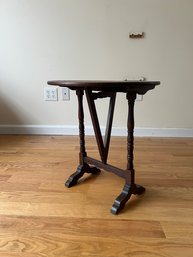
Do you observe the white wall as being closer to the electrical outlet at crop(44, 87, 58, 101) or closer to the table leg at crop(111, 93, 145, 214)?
the electrical outlet at crop(44, 87, 58, 101)

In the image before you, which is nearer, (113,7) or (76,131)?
(113,7)

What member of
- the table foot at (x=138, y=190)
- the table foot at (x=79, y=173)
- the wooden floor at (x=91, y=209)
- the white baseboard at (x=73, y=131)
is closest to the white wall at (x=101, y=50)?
the white baseboard at (x=73, y=131)

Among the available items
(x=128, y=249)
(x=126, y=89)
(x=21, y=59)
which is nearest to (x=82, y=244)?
(x=128, y=249)

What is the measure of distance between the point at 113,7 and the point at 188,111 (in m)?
0.99

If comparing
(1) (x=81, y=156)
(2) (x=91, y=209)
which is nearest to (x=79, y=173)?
(1) (x=81, y=156)

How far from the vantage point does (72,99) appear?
1993 millimetres

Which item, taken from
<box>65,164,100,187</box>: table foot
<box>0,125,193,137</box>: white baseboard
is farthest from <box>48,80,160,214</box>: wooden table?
<box>0,125,193,137</box>: white baseboard

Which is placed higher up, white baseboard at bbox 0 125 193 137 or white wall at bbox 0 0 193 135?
white wall at bbox 0 0 193 135

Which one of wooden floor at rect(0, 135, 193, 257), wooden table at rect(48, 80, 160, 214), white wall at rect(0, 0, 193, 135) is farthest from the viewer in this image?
white wall at rect(0, 0, 193, 135)

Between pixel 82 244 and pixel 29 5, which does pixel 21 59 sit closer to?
pixel 29 5

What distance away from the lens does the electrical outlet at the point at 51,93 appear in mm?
1983

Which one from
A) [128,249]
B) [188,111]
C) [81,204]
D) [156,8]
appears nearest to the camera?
[128,249]

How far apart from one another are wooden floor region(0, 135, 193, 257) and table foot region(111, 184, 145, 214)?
27 mm

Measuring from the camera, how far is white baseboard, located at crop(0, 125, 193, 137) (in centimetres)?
197
